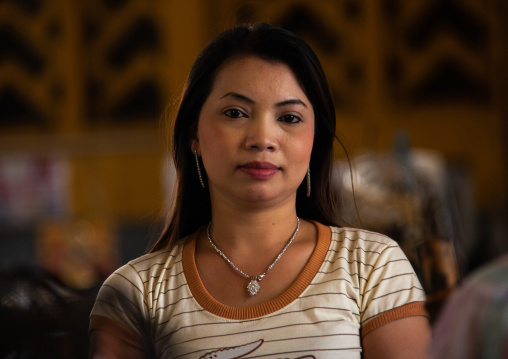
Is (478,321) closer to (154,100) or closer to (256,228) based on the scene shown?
(256,228)

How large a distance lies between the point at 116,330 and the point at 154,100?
2.59 metres

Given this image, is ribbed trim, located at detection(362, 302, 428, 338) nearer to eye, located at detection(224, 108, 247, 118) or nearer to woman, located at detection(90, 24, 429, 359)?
woman, located at detection(90, 24, 429, 359)

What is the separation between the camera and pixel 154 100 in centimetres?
317

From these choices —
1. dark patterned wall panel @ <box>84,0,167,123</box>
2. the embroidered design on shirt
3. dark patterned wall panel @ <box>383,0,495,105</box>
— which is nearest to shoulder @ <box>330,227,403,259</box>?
the embroidered design on shirt

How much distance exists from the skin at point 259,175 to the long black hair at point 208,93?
1 centimetres

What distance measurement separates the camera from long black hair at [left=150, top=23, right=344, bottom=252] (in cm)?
69

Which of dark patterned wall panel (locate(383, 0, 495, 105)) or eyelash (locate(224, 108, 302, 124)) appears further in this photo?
dark patterned wall panel (locate(383, 0, 495, 105))

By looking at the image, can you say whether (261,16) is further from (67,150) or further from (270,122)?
(270,122)

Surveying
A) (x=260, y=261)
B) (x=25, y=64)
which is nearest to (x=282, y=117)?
(x=260, y=261)

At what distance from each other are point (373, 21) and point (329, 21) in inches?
7.5

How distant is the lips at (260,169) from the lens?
0.66m

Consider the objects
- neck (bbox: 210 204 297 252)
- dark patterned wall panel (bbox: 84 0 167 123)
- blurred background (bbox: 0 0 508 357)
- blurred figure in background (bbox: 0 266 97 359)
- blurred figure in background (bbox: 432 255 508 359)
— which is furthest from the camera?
dark patterned wall panel (bbox: 84 0 167 123)

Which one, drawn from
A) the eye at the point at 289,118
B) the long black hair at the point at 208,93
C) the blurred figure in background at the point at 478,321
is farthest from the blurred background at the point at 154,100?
the blurred figure in background at the point at 478,321

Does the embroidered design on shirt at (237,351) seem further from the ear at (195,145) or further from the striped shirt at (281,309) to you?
the ear at (195,145)
